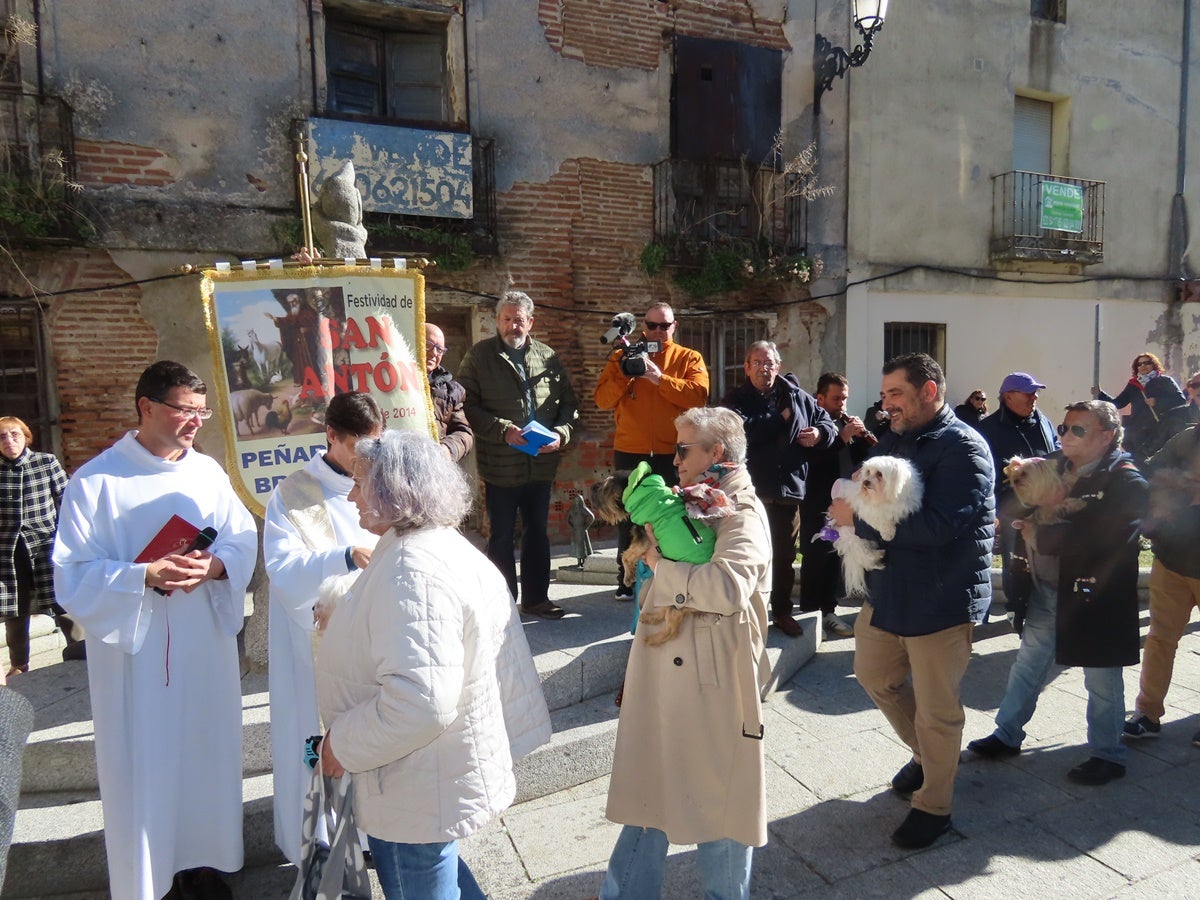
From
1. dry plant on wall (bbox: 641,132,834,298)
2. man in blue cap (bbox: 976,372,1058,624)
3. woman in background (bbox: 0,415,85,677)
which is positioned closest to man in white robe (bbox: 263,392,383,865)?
woman in background (bbox: 0,415,85,677)

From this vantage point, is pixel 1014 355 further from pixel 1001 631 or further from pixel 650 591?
pixel 650 591

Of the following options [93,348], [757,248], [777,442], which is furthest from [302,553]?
[757,248]

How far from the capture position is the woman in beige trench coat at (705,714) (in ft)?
8.54

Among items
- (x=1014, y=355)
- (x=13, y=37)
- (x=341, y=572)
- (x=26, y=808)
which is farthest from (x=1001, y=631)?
(x=13, y=37)

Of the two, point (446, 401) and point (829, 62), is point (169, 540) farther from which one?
point (829, 62)

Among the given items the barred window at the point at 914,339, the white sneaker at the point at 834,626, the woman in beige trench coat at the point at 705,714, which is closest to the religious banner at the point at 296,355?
the woman in beige trench coat at the point at 705,714

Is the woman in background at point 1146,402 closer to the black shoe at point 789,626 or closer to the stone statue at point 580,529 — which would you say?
the black shoe at point 789,626

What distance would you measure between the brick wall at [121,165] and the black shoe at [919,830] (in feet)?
27.1

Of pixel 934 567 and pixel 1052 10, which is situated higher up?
pixel 1052 10

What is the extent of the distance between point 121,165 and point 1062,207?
40.6 ft

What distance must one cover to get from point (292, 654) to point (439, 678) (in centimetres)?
130

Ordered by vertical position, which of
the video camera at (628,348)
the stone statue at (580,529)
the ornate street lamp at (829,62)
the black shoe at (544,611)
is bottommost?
the black shoe at (544,611)

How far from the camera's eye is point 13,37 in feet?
23.7

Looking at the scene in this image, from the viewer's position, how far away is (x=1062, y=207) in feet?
40.0
